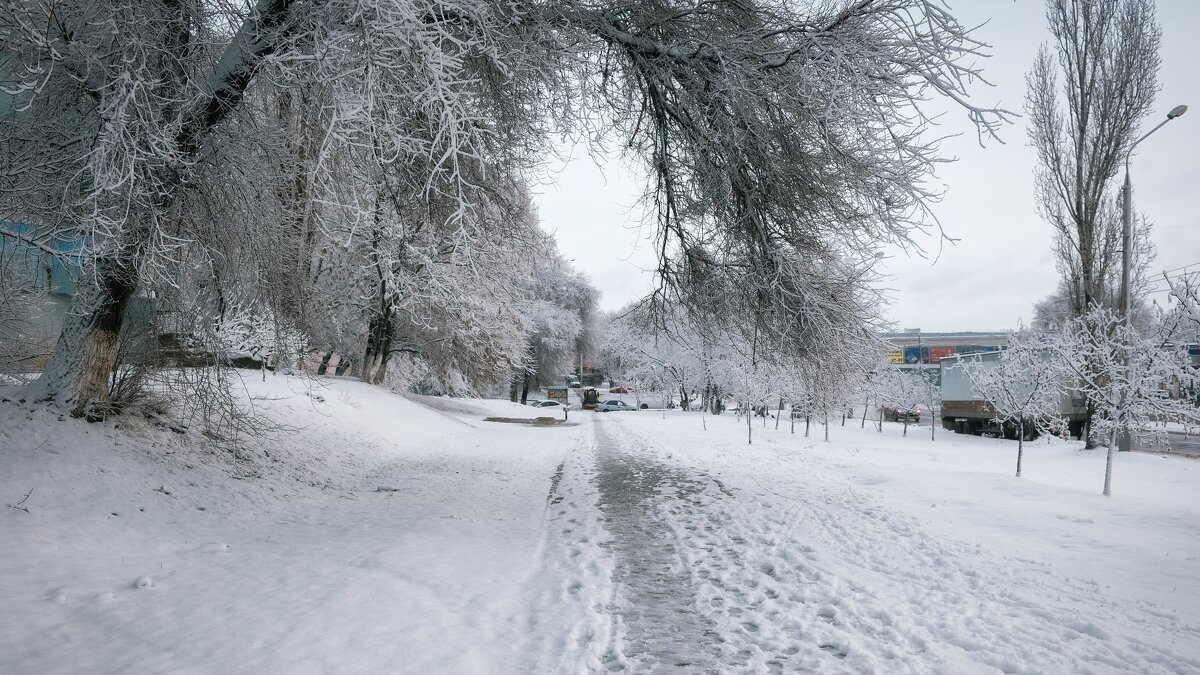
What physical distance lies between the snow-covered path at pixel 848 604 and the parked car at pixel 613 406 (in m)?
42.4

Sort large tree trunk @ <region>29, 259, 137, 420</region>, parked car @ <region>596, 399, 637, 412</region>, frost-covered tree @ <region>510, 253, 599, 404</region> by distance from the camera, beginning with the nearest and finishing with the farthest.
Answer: large tree trunk @ <region>29, 259, 137, 420</region>
frost-covered tree @ <region>510, 253, 599, 404</region>
parked car @ <region>596, 399, 637, 412</region>

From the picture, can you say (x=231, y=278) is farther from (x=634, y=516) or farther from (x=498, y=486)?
(x=634, y=516)

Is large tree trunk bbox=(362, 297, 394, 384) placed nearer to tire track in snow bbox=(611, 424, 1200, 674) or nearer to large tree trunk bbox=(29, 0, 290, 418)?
large tree trunk bbox=(29, 0, 290, 418)

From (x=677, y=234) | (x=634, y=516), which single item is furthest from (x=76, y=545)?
(x=677, y=234)

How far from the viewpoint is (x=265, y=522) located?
679cm

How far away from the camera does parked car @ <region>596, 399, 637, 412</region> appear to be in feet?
165

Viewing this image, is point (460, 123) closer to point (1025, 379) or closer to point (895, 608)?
point (895, 608)

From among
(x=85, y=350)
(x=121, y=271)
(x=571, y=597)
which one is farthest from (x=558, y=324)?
(x=571, y=597)

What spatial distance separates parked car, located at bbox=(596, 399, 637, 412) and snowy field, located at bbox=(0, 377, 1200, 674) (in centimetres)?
3987

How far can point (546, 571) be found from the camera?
5.40 m

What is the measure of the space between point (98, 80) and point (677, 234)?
6.48 metres

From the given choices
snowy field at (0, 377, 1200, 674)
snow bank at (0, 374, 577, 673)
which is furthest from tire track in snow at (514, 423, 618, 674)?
snow bank at (0, 374, 577, 673)

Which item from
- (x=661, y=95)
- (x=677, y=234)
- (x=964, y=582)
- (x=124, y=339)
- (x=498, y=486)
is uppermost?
(x=661, y=95)

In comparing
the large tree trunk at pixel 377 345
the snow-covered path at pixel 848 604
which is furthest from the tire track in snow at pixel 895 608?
the large tree trunk at pixel 377 345
